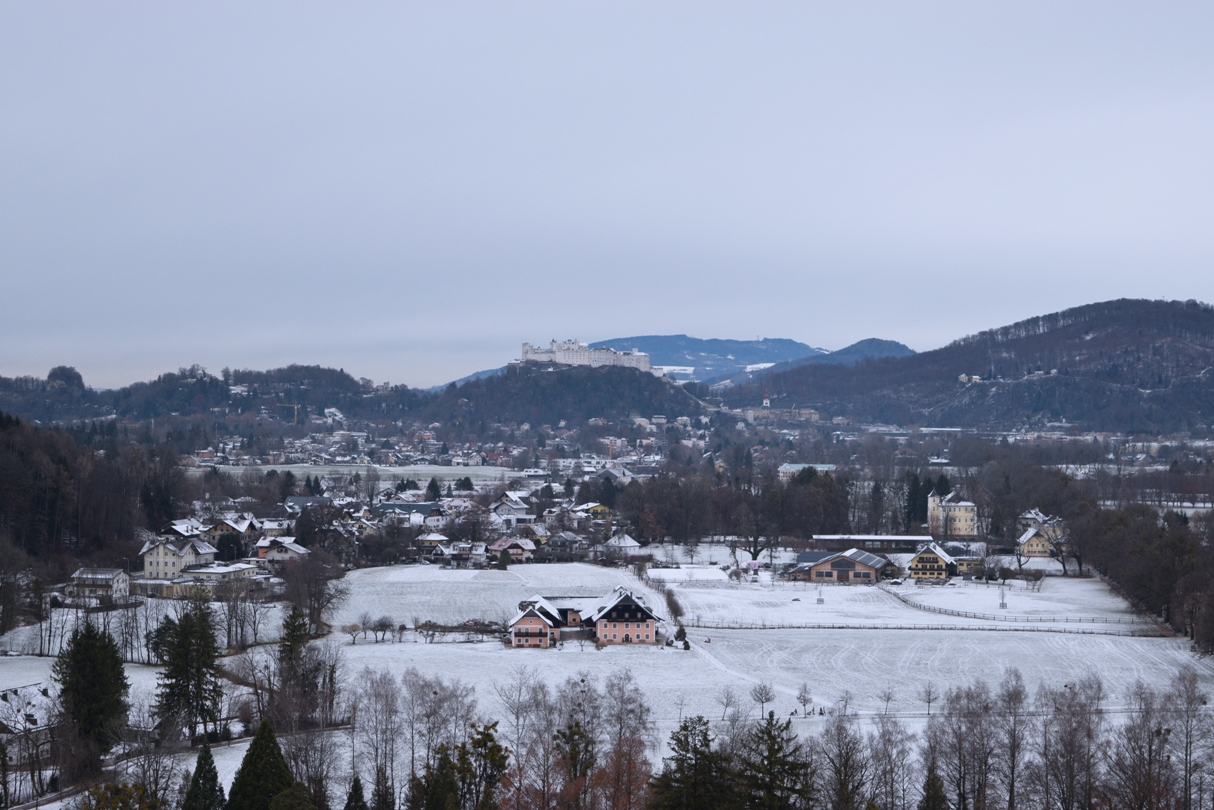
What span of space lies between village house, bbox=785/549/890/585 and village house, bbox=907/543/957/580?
3.01ft

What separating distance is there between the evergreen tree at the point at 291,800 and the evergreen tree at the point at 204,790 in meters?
0.93

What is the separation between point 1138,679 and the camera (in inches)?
870

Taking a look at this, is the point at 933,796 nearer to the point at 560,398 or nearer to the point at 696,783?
the point at 696,783

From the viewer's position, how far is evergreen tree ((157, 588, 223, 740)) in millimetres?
18734

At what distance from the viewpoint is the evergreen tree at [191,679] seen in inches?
738

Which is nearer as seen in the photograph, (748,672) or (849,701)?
(849,701)

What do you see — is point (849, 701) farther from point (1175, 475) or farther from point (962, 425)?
point (962, 425)

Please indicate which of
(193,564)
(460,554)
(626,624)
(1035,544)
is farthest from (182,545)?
(1035,544)

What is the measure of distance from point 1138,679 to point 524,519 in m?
33.1

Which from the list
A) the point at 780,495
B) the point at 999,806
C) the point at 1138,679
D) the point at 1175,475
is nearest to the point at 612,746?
the point at 999,806

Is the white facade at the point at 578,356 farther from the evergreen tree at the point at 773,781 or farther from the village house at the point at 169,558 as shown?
the evergreen tree at the point at 773,781

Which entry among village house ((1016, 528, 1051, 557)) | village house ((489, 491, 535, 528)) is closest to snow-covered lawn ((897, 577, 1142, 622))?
village house ((1016, 528, 1051, 557))

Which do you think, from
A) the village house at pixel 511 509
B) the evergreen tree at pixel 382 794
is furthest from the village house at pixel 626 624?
the village house at pixel 511 509

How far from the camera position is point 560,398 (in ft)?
453
